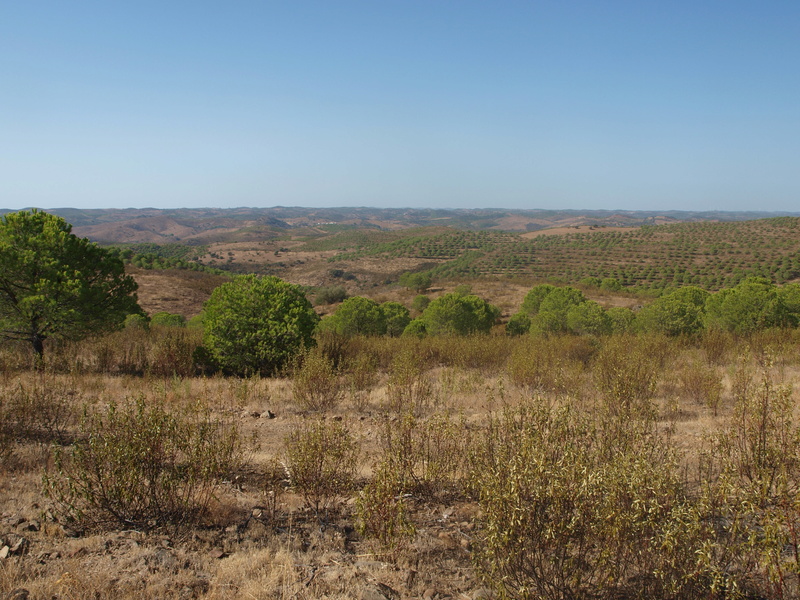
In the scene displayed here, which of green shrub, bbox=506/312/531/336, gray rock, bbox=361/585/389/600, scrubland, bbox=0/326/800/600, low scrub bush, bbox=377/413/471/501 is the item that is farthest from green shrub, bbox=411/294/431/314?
gray rock, bbox=361/585/389/600

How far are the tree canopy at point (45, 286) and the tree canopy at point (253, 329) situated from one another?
2.20 m

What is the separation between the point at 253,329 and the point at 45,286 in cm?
397

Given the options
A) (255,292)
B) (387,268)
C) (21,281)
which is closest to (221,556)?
(255,292)

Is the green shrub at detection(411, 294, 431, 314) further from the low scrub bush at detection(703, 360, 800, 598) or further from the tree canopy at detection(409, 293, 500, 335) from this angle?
the low scrub bush at detection(703, 360, 800, 598)

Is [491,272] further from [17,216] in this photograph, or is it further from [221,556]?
[221,556]

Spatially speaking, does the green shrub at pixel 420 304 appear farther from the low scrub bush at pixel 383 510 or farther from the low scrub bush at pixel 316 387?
the low scrub bush at pixel 383 510

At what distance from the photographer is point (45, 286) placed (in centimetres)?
906

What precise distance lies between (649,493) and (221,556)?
3.02 m

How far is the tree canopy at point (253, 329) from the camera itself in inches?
395

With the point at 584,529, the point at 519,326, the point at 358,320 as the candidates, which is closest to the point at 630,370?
the point at 584,529

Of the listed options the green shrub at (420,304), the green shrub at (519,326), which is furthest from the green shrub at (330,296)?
the green shrub at (519,326)

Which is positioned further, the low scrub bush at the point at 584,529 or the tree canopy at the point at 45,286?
the tree canopy at the point at 45,286

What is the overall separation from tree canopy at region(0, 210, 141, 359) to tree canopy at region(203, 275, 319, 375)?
86.7 inches

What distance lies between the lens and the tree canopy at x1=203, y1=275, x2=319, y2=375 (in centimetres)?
1003
